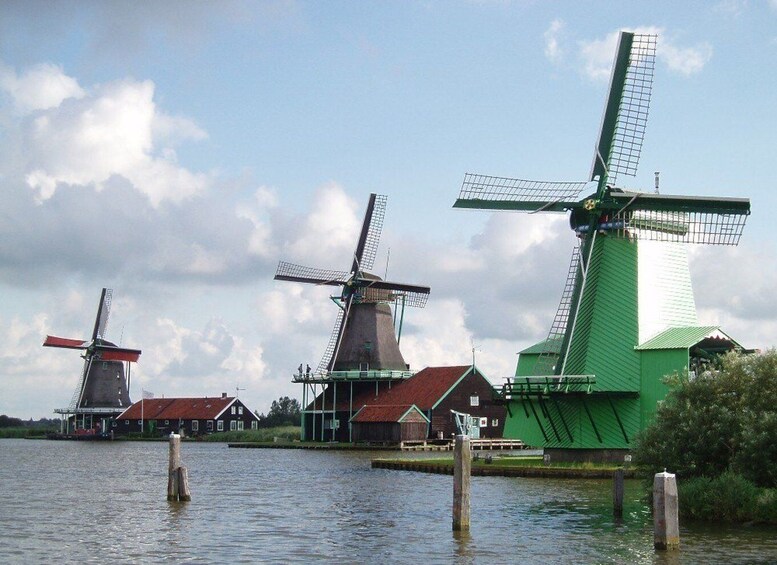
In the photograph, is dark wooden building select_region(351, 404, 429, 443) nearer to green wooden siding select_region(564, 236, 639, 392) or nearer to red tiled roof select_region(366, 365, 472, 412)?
red tiled roof select_region(366, 365, 472, 412)

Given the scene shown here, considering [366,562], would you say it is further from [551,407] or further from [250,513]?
[551,407]

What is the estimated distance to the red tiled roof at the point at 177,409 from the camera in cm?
9644

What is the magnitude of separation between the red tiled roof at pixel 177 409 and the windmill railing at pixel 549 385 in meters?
59.9

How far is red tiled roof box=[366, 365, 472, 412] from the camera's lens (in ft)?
227

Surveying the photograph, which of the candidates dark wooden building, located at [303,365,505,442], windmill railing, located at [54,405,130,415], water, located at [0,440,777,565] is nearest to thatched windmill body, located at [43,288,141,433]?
windmill railing, located at [54,405,130,415]

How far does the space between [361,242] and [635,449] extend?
47971 millimetres

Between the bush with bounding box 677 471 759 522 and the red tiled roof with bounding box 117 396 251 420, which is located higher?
the red tiled roof with bounding box 117 396 251 420

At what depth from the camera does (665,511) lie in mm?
18938

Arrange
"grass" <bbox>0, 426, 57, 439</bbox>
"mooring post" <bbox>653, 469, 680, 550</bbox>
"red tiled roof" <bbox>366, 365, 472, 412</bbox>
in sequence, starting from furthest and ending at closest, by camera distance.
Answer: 1. "grass" <bbox>0, 426, 57, 439</bbox>
2. "red tiled roof" <bbox>366, 365, 472, 412</bbox>
3. "mooring post" <bbox>653, 469, 680, 550</bbox>

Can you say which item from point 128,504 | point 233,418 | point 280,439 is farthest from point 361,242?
point 128,504

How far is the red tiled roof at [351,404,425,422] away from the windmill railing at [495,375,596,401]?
1118 inches

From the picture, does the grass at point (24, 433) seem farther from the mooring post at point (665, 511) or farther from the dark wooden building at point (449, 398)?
the mooring post at point (665, 511)

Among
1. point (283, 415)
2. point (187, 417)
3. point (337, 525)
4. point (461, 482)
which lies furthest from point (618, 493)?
point (283, 415)

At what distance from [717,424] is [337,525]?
879 cm
